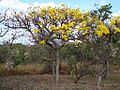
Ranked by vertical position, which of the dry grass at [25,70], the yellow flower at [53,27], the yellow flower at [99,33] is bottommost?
the dry grass at [25,70]

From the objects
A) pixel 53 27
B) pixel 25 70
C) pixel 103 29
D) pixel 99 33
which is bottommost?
pixel 25 70

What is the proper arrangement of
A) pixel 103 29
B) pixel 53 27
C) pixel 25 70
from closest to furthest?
pixel 103 29
pixel 53 27
pixel 25 70

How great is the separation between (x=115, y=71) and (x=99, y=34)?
10.2m

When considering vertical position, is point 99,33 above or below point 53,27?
below

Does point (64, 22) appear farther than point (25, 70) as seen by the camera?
No

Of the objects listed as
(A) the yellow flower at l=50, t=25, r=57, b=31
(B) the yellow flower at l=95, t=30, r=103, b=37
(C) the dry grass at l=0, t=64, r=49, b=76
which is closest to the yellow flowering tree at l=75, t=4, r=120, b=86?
(B) the yellow flower at l=95, t=30, r=103, b=37

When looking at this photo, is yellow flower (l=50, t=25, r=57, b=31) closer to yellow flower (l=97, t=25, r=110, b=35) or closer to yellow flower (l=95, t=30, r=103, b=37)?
yellow flower (l=95, t=30, r=103, b=37)

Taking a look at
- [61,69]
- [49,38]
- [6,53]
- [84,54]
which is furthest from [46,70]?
[49,38]

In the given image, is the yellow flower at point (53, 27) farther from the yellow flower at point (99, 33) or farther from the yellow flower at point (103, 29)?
the yellow flower at point (103, 29)

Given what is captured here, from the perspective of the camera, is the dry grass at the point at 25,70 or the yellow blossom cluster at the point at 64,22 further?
the dry grass at the point at 25,70

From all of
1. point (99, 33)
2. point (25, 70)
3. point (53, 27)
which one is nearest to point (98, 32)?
point (99, 33)

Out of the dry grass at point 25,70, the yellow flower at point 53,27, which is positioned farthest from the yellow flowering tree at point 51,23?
the dry grass at point 25,70

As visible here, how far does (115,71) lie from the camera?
23250 mm

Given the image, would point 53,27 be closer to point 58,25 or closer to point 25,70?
point 58,25
